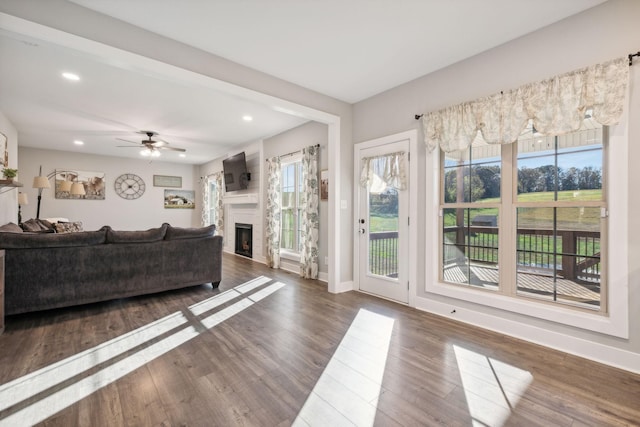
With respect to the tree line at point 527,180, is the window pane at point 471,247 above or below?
below

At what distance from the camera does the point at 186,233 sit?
404 cm

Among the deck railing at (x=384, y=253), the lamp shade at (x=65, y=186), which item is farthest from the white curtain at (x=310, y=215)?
the lamp shade at (x=65, y=186)

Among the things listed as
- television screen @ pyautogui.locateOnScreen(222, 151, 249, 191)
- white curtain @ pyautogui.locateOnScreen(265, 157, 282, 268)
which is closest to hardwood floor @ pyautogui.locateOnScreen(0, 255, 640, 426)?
white curtain @ pyautogui.locateOnScreen(265, 157, 282, 268)

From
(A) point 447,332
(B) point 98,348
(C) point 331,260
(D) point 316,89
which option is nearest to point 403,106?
(D) point 316,89

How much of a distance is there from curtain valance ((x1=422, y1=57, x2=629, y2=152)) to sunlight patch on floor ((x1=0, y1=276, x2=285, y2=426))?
314 centimetres

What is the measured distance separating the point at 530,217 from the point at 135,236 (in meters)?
4.47

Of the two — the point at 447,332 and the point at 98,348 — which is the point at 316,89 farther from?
the point at 98,348

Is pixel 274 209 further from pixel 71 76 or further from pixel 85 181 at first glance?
pixel 85 181

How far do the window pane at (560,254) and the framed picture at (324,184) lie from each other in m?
2.66

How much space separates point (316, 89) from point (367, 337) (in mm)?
3072

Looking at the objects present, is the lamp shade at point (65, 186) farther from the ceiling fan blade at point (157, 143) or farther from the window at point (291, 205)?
the window at point (291, 205)

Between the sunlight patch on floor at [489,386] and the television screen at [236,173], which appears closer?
the sunlight patch on floor at [489,386]

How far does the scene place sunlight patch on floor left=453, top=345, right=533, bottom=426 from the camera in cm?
162

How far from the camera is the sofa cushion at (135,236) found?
3505 millimetres
